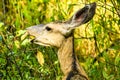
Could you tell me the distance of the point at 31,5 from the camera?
9.28 metres

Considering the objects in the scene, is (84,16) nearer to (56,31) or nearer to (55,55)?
(56,31)

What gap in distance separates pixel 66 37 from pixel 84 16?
1.06 feet

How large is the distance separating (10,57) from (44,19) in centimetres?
301

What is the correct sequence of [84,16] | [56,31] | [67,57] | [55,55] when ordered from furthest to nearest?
[55,55] < [56,31] < [67,57] < [84,16]

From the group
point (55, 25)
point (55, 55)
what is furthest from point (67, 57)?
point (55, 55)

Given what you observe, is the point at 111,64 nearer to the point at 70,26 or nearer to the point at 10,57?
the point at 10,57

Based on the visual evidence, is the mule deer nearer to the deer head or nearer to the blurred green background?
the deer head

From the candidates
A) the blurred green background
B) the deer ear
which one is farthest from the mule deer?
the blurred green background

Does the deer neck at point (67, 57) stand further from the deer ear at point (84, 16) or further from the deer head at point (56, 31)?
the deer ear at point (84, 16)

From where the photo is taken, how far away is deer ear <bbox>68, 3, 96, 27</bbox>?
18.7ft

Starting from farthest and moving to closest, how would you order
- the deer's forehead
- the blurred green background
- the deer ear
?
the blurred green background, the deer's forehead, the deer ear

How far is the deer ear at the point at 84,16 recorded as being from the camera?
569 centimetres

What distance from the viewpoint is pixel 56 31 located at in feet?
19.9

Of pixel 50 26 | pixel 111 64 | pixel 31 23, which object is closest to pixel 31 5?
pixel 31 23
